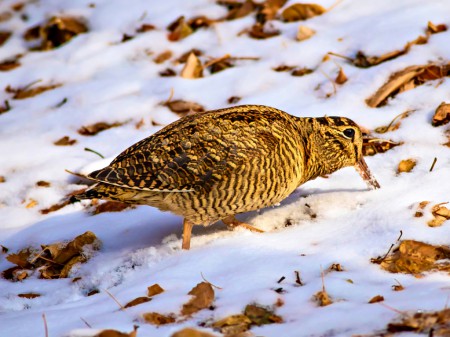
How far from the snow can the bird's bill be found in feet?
0.24

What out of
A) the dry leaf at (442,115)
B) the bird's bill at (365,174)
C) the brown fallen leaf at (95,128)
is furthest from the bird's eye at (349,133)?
the brown fallen leaf at (95,128)

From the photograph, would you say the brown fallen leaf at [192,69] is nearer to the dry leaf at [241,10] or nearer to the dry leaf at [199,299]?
the dry leaf at [241,10]

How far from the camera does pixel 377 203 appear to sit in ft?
15.6

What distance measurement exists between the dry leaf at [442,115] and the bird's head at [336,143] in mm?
633

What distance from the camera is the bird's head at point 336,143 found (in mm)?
5230

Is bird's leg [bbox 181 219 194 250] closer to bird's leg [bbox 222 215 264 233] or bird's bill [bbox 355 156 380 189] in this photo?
bird's leg [bbox 222 215 264 233]

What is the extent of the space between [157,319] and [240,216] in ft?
6.33

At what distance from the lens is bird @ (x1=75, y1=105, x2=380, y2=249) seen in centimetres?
459

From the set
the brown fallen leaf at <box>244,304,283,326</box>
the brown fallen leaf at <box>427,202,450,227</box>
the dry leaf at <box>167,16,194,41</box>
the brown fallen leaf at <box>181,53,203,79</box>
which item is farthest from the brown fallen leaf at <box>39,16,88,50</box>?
the brown fallen leaf at <box>244,304,283,326</box>

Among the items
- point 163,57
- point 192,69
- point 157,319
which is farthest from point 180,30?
point 157,319

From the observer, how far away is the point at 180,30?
7.64m

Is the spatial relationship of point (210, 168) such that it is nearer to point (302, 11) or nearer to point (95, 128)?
point (95, 128)

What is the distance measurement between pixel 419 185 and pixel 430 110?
104 centimetres

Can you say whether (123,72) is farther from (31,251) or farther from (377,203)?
(377,203)
